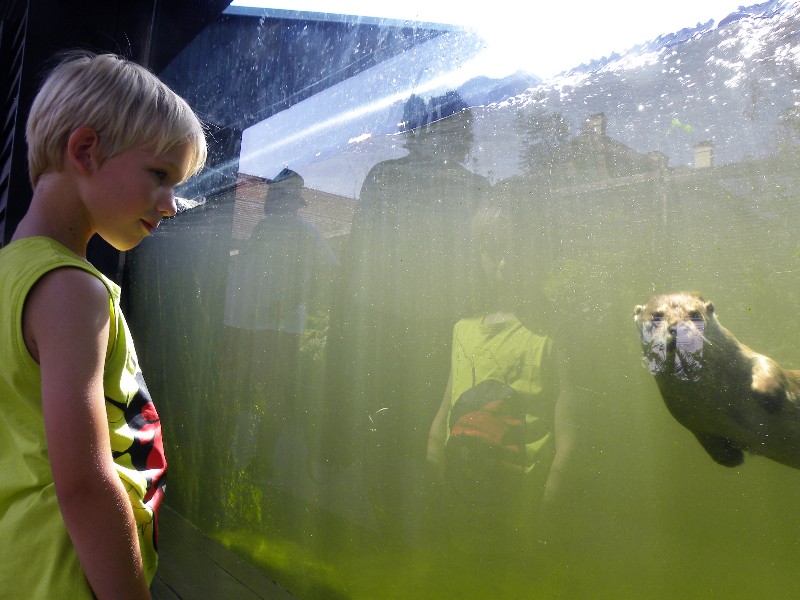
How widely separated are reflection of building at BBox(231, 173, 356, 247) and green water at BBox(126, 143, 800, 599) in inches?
3.0

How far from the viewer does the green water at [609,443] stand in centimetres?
138

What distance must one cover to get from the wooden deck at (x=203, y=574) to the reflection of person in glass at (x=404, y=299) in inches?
27.5

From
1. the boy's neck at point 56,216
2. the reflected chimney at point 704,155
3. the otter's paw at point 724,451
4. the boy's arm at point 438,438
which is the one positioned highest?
the reflected chimney at point 704,155

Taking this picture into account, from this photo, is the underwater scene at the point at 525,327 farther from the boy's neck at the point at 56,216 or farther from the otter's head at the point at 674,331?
the boy's neck at the point at 56,216

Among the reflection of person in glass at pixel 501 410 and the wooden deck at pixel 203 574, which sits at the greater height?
the reflection of person in glass at pixel 501 410

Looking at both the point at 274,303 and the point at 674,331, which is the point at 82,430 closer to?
the point at 674,331

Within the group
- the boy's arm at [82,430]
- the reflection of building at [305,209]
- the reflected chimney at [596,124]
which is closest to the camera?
the boy's arm at [82,430]

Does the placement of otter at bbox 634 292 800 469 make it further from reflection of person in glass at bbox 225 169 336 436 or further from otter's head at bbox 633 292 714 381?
reflection of person in glass at bbox 225 169 336 436

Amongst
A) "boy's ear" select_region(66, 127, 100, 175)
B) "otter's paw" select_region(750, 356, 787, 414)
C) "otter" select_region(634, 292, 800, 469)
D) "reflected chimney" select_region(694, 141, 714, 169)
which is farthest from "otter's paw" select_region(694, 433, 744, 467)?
"boy's ear" select_region(66, 127, 100, 175)

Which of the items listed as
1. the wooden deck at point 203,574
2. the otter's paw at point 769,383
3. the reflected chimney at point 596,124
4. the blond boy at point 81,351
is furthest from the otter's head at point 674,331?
the wooden deck at point 203,574

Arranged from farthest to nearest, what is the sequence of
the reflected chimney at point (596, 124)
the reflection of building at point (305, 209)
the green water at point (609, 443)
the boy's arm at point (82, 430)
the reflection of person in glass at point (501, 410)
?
the reflection of building at point (305, 209), the reflection of person in glass at point (501, 410), the reflected chimney at point (596, 124), the green water at point (609, 443), the boy's arm at point (82, 430)

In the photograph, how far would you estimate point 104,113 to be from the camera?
41.9 inches

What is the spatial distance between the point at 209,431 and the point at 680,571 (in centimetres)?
224

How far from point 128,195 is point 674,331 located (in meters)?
1.14
